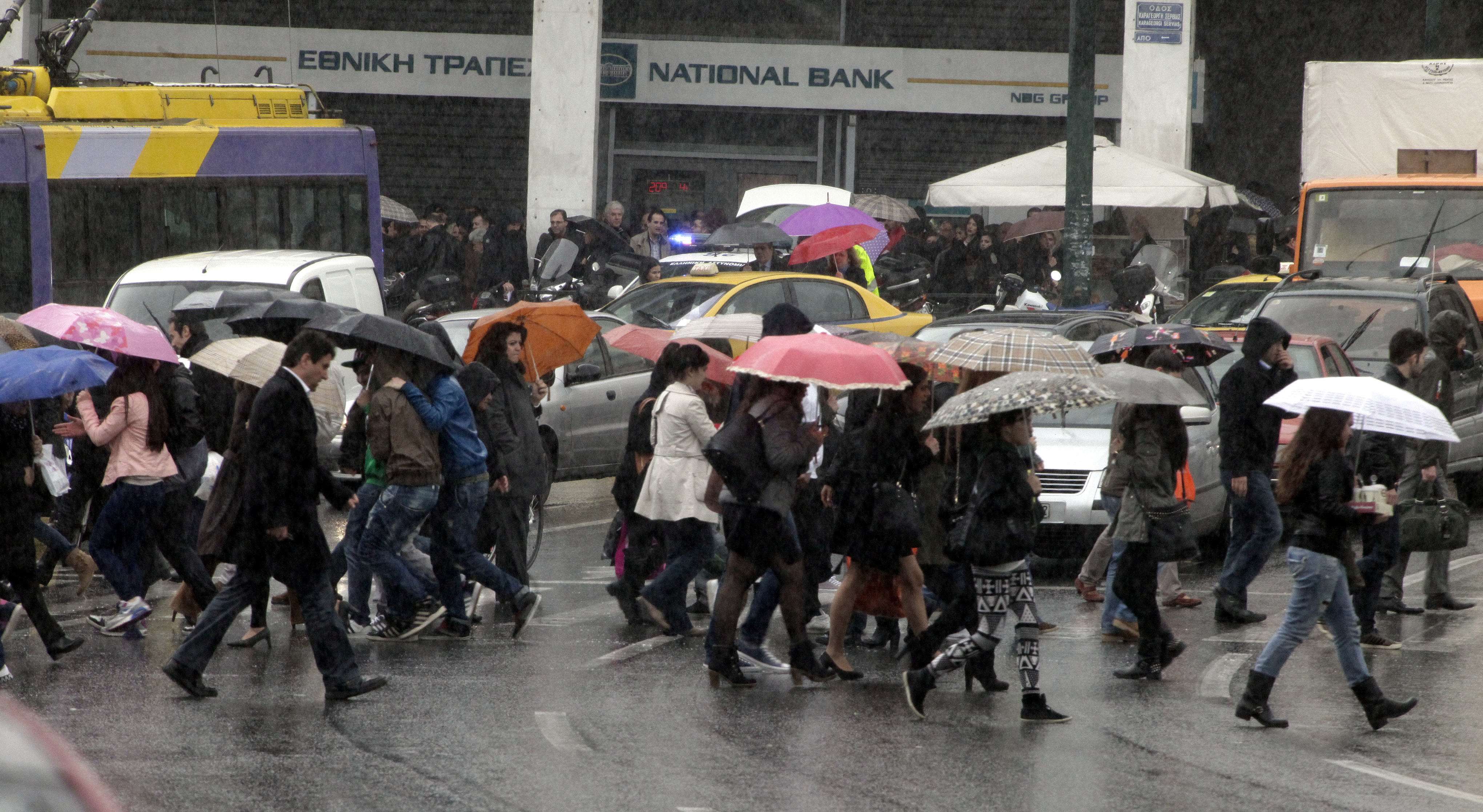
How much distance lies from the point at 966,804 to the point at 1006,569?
154 centimetres

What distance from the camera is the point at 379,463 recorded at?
8891 millimetres

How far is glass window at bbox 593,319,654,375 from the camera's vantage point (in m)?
14.9

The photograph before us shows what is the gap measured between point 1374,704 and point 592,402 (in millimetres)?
8077

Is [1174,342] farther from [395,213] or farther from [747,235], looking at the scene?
[395,213]

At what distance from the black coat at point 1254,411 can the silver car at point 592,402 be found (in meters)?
5.33

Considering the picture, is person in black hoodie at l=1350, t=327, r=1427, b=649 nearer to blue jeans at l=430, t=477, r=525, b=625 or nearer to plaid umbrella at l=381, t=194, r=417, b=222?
Answer: blue jeans at l=430, t=477, r=525, b=625

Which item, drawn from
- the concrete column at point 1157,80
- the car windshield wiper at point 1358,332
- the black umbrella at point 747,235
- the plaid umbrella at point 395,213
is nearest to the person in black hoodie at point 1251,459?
the car windshield wiper at point 1358,332

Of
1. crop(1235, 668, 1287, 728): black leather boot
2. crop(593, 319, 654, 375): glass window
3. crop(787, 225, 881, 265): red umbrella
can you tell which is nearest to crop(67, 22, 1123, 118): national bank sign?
crop(787, 225, 881, 265): red umbrella

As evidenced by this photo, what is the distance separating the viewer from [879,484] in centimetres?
818

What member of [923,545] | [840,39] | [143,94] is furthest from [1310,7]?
[923,545]

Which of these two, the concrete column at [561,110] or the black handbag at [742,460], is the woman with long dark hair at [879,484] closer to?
the black handbag at [742,460]

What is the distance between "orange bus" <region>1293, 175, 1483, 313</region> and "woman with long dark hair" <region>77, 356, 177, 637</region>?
12369 millimetres

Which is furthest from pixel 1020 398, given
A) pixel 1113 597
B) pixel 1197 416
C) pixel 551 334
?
pixel 1197 416

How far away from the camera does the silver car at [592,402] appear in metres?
14.2
